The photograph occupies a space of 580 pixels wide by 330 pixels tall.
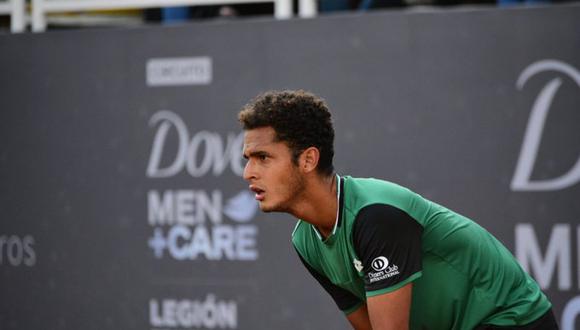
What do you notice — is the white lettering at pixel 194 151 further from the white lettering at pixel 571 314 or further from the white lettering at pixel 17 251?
the white lettering at pixel 571 314

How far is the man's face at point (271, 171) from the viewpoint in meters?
3.79

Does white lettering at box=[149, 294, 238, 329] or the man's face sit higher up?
the man's face

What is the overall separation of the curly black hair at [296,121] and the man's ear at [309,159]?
0.01 meters

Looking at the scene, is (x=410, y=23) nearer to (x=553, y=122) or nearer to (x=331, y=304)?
(x=553, y=122)

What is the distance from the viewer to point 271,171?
149 inches

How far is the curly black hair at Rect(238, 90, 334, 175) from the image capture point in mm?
3793

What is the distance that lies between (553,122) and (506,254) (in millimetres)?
2263

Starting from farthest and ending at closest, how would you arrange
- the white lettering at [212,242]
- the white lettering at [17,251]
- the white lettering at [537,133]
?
the white lettering at [17,251], the white lettering at [212,242], the white lettering at [537,133]

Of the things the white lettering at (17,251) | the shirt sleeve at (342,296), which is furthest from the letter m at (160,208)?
the shirt sleeve at (342,296)

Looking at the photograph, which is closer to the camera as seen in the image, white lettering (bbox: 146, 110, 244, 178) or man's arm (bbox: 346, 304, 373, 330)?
man's arm (bbox: 346, 304, 373, 330)

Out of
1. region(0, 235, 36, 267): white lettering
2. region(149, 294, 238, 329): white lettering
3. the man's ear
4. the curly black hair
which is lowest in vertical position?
region(149, 294, 238, 329): white lettering

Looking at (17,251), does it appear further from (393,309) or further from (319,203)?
(393,309)

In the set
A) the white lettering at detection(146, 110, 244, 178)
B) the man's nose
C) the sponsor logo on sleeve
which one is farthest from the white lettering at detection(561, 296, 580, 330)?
the man's nose

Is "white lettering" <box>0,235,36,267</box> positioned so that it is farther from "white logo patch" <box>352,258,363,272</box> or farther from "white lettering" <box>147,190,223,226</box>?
"white logo patch" <box>352,258,363,272</box>
